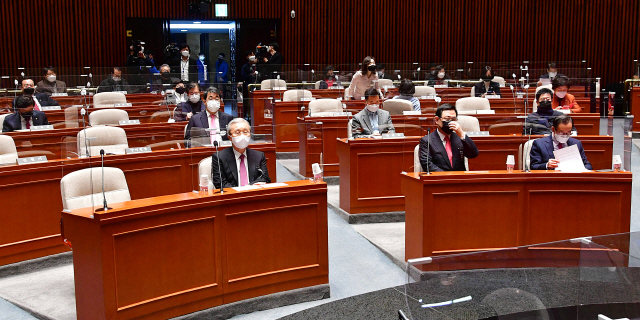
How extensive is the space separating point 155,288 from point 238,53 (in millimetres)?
11719

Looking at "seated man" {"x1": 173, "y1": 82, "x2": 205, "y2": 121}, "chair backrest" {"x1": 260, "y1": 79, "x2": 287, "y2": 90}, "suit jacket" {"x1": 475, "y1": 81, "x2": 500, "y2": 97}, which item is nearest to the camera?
"seated man" {"x1": 173, "y1": 82, "x2": 205, "y2": 121}

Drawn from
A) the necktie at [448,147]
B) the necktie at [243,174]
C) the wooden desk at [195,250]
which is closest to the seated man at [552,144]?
the necktie at [448,147]

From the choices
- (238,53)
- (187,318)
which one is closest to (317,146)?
(187,318)

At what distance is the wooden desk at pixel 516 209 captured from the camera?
497 centimetres

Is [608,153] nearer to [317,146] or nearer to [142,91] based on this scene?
[317,146]

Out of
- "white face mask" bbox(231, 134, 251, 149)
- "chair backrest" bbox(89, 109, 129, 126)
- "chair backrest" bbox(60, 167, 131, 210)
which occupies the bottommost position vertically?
"chair backrest" bbox(60, 167, 131, 210)

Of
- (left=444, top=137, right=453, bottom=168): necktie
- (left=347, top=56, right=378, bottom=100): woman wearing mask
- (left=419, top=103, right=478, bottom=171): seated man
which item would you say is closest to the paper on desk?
(left=419, top=103, right=478, bottom=171): seated man

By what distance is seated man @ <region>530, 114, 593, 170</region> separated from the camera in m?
5.32

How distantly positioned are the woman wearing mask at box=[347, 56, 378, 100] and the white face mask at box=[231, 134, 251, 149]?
15.0ft

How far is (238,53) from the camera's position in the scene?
1520 centimetres

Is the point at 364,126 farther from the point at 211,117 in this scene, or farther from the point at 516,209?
the point at 516,209

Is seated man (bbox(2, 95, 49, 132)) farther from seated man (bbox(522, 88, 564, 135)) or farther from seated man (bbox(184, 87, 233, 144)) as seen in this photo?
seated man (bbox(522, 88, 564, 135))

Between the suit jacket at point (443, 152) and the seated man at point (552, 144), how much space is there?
1.68 feet

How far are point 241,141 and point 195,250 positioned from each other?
971 mm
